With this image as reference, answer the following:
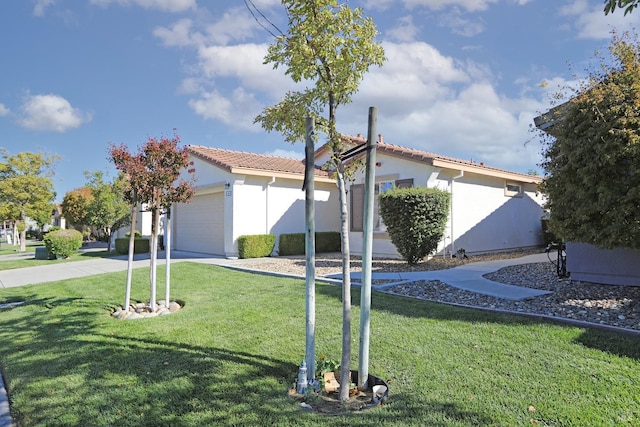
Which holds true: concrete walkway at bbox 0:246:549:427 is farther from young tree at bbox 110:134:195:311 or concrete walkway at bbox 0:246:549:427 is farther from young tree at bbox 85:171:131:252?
young tree at bbox 85:171:131:252

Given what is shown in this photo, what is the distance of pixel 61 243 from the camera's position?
54.5ft

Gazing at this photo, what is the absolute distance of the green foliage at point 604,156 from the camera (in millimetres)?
5137

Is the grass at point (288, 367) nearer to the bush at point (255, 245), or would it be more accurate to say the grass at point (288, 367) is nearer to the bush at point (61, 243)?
the bush at point (255, 245)

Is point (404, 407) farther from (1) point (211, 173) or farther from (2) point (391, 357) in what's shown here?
(1) point (211, 173)

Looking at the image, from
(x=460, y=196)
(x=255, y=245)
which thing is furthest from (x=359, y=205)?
(x=255, y=245)

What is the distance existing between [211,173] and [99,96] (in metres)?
4.74

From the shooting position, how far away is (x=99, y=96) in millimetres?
13914

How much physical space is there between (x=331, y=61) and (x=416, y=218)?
7.75 meters

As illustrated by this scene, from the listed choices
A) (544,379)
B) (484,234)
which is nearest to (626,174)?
(544,379)

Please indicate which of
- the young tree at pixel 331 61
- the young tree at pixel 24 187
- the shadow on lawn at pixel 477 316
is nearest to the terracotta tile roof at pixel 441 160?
the shadow on lawn at pixel 477 316

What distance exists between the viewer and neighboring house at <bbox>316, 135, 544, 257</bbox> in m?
13.1

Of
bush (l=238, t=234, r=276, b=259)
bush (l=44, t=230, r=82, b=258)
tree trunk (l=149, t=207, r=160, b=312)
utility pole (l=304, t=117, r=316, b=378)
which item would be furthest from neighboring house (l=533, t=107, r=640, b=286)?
bush (l=44, t=230, r=82, b=258)

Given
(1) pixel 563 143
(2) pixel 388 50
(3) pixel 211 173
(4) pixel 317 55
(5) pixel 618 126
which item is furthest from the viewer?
(3) pixel 211 173

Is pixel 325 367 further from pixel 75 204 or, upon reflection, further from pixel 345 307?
pixel 75 204
